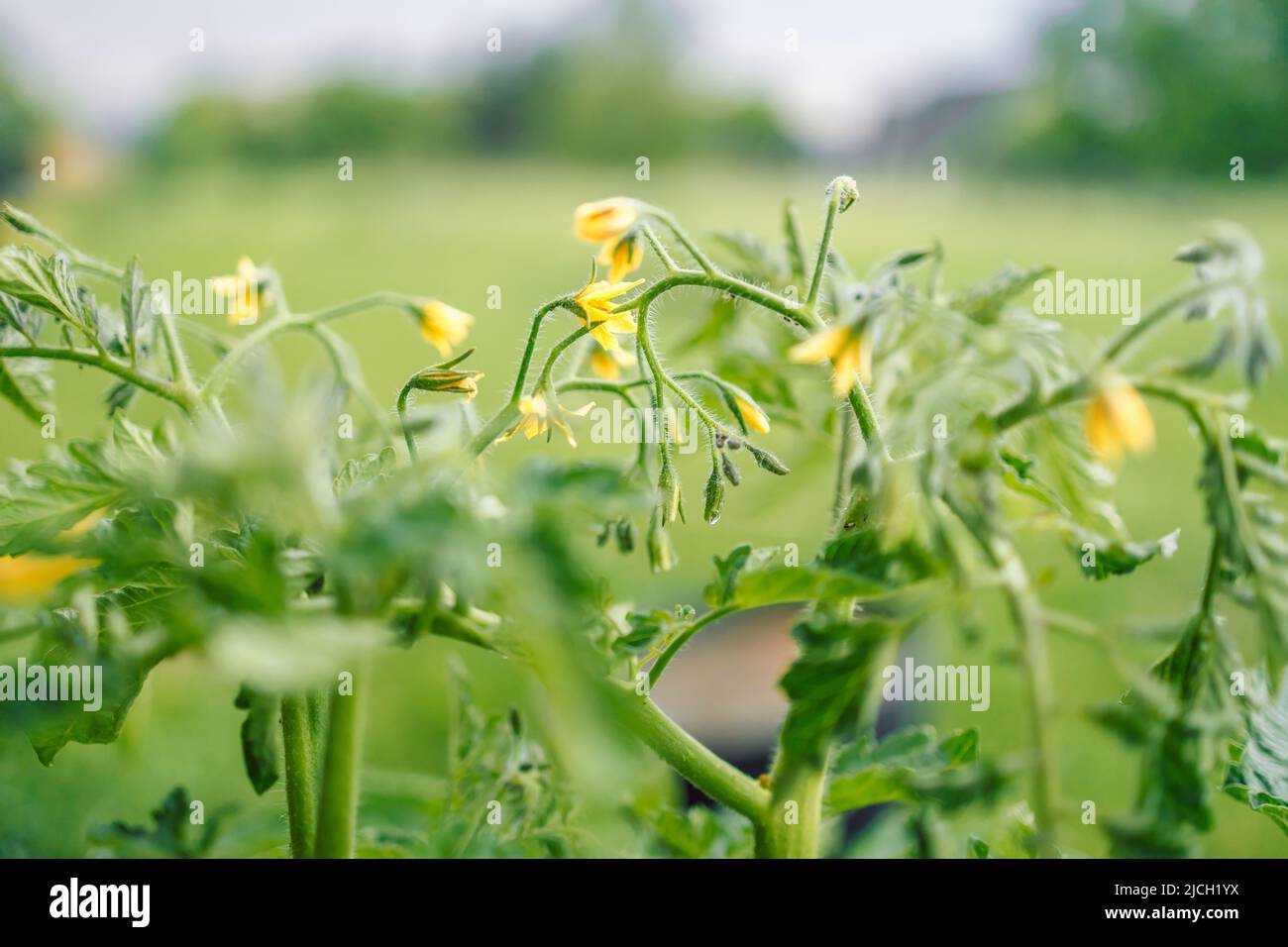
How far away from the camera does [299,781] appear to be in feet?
1.89

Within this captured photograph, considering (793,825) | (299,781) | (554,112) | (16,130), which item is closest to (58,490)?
(299,781)

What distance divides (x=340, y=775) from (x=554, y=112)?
16899 mm

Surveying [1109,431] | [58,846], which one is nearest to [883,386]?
[1109,431]

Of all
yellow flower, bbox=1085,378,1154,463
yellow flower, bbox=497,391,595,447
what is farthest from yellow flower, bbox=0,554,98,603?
yellow flower, bbox=1085,378,1154,463

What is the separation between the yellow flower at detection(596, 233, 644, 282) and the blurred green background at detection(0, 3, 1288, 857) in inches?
5.7

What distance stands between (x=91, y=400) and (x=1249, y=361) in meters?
4.18

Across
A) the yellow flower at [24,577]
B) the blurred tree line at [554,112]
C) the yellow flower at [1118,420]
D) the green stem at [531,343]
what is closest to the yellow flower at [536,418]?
the green stem at [531,343]

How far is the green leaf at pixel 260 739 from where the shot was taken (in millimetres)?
563

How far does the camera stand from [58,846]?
1061 millimetres

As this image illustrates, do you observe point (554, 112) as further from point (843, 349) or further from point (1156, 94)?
point (843, 349)
